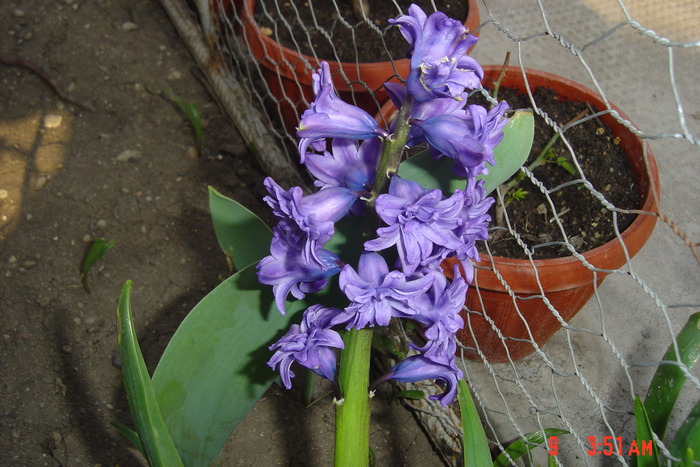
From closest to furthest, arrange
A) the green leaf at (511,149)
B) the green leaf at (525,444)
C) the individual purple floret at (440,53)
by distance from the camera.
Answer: the individual purple floret at (440,53)
the green leaf at (511,149)
the green leaf at (525,444)

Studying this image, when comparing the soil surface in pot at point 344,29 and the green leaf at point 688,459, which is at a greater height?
the green leaf at point 688,459

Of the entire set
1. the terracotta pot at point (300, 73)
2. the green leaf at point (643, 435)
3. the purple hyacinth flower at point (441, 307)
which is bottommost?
the terracotta pot at point (300, 73)

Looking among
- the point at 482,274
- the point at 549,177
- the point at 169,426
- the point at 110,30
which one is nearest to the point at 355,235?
the point at 169,426

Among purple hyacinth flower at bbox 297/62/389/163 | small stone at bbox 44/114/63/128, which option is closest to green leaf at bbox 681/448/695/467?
purple hyacinth flower at bbox 297/62/389/163

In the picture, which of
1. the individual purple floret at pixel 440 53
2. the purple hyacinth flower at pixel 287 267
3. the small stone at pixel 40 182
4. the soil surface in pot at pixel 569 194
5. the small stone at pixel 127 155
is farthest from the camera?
the small stone at pixel 127 155

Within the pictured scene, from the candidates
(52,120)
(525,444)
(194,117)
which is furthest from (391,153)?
(52,120)

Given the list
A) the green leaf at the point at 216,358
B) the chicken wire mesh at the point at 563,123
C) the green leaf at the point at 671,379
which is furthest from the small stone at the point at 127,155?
the green leaf at the point at 671,379

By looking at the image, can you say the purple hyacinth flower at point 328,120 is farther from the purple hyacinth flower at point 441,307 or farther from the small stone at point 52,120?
the small stone at point 52,120
